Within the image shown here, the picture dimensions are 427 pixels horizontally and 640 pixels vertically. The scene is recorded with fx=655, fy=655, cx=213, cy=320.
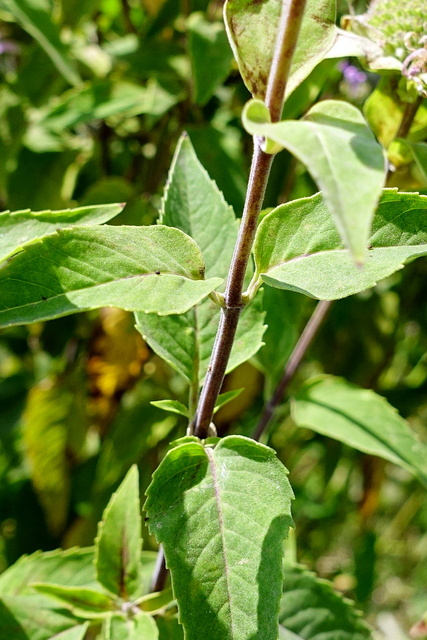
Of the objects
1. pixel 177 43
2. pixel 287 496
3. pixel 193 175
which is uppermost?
pixel 177 43

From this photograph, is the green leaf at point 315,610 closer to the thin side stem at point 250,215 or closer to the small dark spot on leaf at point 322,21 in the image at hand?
the thin side stem at point 250,215

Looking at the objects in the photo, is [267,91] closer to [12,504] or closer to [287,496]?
[287,496]

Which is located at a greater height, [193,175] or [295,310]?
[193,175]

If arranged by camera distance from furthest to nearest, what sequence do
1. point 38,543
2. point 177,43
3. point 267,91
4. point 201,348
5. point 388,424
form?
point 38,543 → point 177,43 → point 388,424 → point 201,348 → point 267,91

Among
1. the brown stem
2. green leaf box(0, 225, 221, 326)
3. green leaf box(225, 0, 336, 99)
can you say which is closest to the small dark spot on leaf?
green leaf box(225, 0, 336, 99)

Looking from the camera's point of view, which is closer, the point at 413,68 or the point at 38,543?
the point at 413,68

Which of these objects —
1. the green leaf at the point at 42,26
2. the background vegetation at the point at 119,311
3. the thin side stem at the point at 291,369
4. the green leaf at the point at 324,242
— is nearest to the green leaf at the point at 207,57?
the background vegetation at the point at 119,311

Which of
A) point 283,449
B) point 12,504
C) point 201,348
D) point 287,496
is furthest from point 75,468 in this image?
point 287,496
